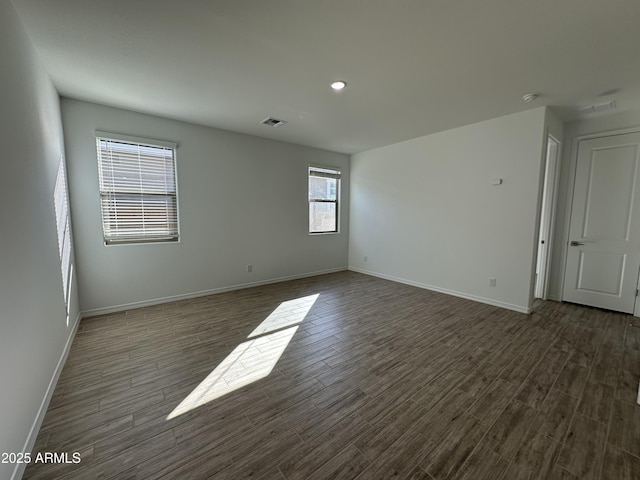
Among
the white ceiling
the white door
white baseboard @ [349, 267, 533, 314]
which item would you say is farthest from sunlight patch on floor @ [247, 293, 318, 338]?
the white door

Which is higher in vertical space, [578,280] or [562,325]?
[578,280]

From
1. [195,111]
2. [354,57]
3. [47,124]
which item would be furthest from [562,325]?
[47,124]

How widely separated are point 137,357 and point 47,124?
2.26 meters

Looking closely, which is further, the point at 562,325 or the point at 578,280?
the point at 578,280

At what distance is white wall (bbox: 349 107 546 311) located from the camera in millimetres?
3391

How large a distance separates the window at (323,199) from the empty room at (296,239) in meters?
0.39

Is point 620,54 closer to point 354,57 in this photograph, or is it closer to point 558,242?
point 354,57

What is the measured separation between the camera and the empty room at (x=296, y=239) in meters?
1.50

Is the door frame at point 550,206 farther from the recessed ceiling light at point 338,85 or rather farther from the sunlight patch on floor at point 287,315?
the sunlight patch on floor at point 287,315

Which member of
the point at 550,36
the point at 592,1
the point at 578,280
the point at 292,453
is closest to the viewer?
the point at 292,453

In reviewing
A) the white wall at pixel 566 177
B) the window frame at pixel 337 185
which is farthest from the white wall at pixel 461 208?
the white wall at pixel 566 177

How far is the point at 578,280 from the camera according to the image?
12.5 feet

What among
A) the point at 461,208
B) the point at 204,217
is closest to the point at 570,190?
the point at 461,208

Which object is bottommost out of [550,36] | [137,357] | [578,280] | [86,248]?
[137,357]
